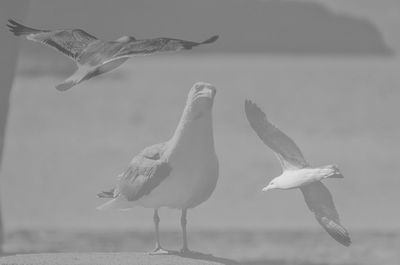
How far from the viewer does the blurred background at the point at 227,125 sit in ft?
52.1

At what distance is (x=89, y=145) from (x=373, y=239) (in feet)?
23.0

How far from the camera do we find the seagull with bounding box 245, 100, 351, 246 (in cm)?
664

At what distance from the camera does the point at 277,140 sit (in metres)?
7.06

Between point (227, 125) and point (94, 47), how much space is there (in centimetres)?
1578

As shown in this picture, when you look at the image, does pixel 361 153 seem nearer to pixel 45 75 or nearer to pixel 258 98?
pixel 258 98

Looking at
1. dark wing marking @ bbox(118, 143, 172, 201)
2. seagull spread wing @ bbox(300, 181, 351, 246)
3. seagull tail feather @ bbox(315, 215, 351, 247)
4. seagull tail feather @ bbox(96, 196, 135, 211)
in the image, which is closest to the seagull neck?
dark wing marking @ bbox(118, 143, 172, 201)

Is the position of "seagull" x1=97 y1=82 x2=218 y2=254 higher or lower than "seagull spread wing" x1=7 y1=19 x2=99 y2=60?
lower

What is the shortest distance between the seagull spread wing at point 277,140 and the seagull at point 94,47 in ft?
2.68

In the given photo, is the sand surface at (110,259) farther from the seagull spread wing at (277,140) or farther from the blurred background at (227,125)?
the blurred background at (227,125)

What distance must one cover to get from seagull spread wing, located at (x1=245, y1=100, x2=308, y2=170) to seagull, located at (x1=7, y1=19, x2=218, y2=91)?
0.82m

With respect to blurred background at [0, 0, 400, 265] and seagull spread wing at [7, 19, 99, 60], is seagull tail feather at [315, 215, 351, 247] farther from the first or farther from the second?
blurred background at [0, 0, 400, 265]

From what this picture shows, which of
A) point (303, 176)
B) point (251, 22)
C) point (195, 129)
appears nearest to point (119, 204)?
point (195, 129)

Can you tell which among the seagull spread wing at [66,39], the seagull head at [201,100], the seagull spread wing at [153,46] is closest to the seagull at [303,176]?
the seagull head at [201,100]

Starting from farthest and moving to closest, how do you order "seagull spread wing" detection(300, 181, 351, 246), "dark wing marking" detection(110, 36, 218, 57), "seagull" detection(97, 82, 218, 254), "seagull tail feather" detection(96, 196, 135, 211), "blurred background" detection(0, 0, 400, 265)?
"blurred background" detection(0, 0, 400, 265)
"seagull tail feather" detection(96, 196, 135, 211)
"seagull" detection(97, 82, 218, 254)
"seagull spread wing" detection(300, 181, 351, 246)
"dark wing marking" detection(110, 36, 218, 57)
